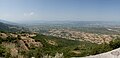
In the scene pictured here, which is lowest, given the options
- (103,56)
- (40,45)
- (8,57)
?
(40,45)

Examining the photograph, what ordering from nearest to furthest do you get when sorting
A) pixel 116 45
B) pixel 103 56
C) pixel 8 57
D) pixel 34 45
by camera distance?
pixel 103 56
pixel 8 57
pixel 116 45
pixel 34 45

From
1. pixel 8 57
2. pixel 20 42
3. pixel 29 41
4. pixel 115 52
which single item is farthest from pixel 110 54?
pixel 29 41

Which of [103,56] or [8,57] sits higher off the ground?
[103,56]

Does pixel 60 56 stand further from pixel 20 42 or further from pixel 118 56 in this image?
pixel 20 42

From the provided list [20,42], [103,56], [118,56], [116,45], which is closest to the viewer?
[118,56]

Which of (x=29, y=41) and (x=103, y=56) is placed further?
(x=29, y=41)

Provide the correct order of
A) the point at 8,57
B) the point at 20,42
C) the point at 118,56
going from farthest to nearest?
the point at 20,42 < the point at 8,57 < the point at 118,56

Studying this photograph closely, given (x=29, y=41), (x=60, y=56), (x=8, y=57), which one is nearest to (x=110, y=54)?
(x=60, y=56)

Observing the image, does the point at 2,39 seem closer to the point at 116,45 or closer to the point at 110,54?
the point at 116,45

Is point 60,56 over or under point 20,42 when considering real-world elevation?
over
